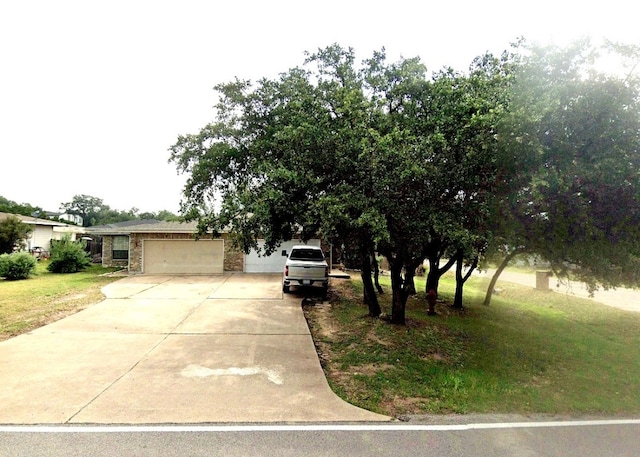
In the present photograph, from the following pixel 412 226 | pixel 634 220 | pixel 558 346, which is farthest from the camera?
pixel 558 346

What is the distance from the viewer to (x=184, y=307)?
11.3m

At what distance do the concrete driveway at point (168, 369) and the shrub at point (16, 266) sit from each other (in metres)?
8.67

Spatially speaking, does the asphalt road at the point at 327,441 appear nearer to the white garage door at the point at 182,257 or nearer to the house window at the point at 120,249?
the white garage door at the point at 182,257

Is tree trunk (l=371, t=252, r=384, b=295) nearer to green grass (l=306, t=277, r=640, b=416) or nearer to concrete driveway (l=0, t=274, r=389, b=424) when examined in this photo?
green grass (l=306, t=277, r=640, b=416)

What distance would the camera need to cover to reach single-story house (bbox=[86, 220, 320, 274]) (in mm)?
20109

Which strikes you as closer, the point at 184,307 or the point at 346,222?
the point at 346,222

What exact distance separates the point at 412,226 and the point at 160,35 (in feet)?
22.9

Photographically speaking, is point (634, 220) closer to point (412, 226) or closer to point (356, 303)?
point (412, 226)

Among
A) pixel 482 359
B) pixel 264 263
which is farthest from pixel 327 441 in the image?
pixel 264 263

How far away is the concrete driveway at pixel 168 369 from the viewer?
→ 15.1ft

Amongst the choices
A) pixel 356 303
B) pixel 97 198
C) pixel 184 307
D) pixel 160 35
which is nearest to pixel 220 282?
pixel 184 307

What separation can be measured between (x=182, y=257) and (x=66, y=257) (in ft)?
18.9

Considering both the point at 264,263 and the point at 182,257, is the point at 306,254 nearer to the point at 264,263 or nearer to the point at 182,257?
the point at 264,263

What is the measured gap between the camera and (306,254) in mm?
14523
